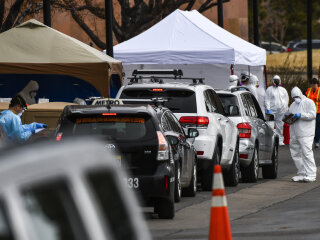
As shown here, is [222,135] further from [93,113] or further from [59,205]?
[59,205]

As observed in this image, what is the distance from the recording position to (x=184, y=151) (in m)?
13.3

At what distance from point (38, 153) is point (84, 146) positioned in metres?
0.22

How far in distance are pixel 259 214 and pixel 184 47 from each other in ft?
41.0

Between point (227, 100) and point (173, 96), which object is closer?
point (173, 96)

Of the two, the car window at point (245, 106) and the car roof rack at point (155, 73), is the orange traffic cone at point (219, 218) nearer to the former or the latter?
the car roof rack at point (155, 73)

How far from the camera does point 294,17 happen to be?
3637 inches

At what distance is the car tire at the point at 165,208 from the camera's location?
1148 cm

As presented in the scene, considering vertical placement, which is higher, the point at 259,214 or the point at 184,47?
the point at 184,47

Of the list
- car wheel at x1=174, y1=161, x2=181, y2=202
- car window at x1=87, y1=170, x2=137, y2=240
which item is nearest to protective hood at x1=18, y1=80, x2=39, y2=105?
car wheel at x1=174, y1=161, x2=181, y2=202

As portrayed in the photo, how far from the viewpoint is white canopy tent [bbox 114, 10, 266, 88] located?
2412 cm

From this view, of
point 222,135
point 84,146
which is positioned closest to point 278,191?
point 222,135

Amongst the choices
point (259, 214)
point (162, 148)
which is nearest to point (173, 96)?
point (259, 214)

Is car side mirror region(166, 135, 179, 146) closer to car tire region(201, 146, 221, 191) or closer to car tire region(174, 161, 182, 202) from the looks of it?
car tire region(174, 161, 182, 202)

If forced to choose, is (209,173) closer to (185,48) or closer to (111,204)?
(185,48)
